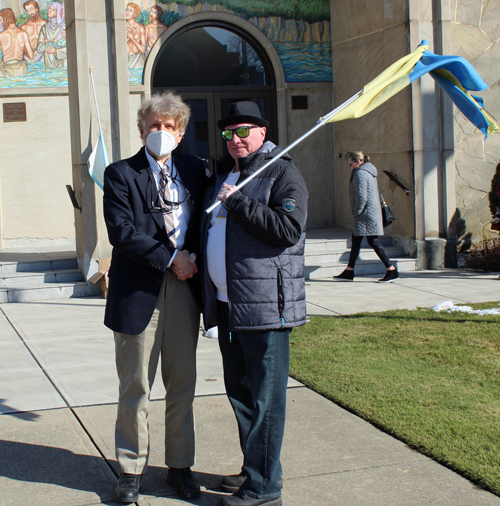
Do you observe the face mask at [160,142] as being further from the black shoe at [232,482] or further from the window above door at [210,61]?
the window above door at [210,61]

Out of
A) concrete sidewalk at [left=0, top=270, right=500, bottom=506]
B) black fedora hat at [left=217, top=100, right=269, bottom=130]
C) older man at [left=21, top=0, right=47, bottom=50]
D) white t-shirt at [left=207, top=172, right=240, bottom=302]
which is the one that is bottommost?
concrete sidewalk at [left=0, top=270, right=500, bottom=506]

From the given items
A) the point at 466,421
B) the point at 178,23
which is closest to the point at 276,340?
the point at 466,421

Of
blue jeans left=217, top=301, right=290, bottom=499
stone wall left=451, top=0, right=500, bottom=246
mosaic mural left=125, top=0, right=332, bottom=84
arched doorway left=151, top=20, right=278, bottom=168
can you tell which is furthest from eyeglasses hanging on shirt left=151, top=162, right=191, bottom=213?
stone wall left=451, top=0, right=500, bottom=246

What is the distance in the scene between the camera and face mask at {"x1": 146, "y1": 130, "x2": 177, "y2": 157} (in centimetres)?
339

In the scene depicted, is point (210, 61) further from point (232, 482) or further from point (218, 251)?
point (232, 482)

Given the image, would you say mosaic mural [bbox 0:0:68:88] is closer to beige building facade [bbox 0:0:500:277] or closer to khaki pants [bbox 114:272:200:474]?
beige building facade [bbox 0:0:500:277]

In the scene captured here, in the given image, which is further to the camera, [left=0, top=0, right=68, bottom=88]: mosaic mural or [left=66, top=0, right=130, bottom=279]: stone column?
[left=0, top=0, right=68, bottom=88]: mosaic mural

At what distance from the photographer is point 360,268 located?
34.6 feet

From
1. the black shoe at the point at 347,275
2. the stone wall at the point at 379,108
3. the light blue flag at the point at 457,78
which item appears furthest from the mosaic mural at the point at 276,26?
the light blue flag at the point at 457,78

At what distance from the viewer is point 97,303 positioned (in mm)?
8719

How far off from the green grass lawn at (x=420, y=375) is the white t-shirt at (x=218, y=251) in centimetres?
155

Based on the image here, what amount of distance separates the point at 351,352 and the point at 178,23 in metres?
8.21

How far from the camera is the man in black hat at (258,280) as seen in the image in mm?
3145

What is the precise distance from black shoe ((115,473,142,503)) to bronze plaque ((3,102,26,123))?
9.87 metres
